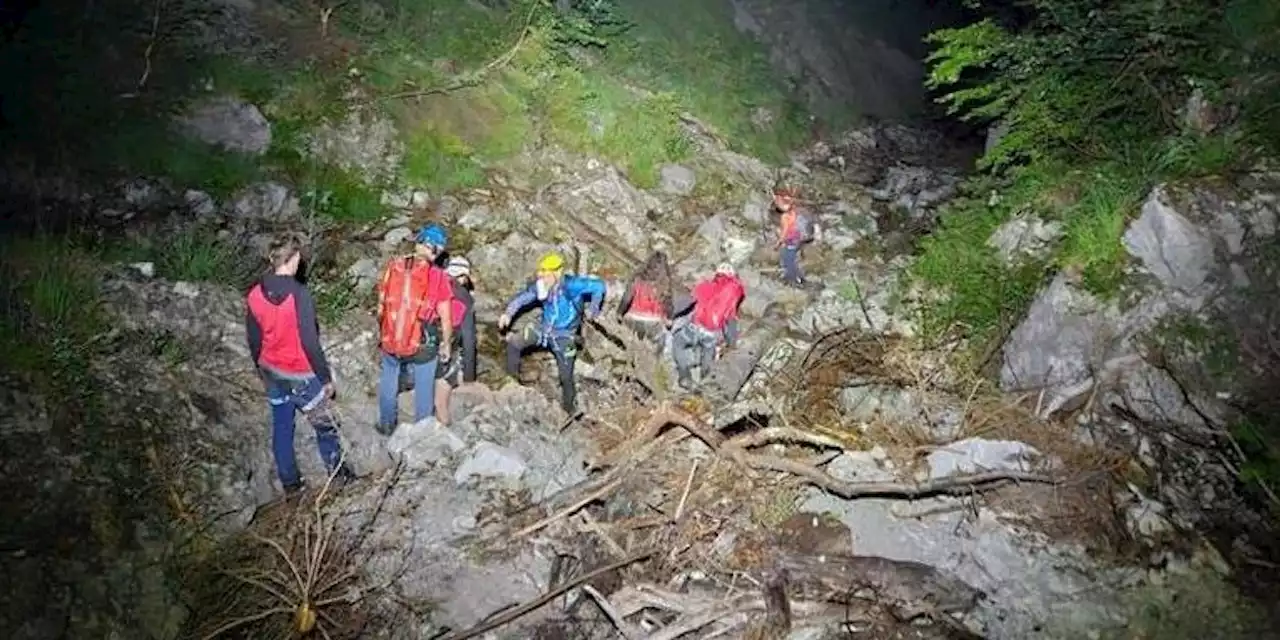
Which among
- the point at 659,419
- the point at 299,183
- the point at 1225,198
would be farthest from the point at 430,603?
the point at 1225,198

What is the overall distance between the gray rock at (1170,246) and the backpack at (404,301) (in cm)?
600

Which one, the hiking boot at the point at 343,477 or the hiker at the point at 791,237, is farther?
the hiker at the point at 791,237

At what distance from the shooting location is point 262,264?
8359 millimetres

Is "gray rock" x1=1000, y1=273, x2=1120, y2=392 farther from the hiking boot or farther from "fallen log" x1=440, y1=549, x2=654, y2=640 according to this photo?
the hiking boot

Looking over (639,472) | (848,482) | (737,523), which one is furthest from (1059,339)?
(639,472)

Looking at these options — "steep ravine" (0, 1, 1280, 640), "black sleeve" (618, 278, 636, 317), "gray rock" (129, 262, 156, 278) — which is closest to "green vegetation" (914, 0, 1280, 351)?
"steep ravine" (0, 1, 1280, 640)

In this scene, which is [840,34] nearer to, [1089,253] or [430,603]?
[1089,253]

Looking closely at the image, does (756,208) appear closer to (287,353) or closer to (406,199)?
(406,199)

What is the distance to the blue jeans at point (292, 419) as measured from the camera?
573 centimetres

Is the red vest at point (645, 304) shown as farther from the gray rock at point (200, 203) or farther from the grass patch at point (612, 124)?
the gray rock at point (200, 203)

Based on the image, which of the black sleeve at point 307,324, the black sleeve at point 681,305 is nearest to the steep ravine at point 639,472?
the black sleeve at point 681,305

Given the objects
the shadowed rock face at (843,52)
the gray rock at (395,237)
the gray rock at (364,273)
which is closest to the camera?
the gray rock at (364,273)

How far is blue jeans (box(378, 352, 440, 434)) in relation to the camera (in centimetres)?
663

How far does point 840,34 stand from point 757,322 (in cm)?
991
